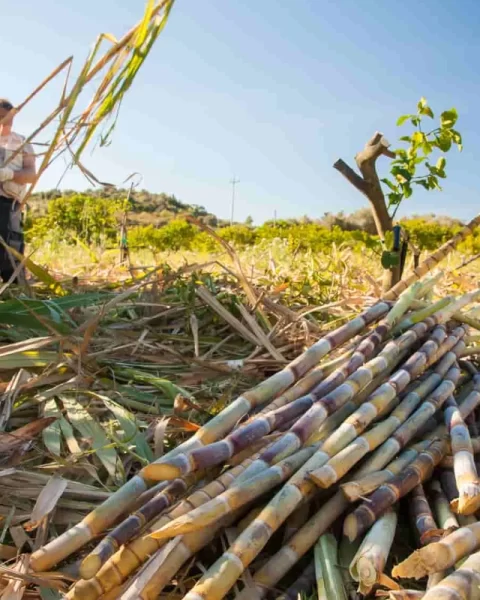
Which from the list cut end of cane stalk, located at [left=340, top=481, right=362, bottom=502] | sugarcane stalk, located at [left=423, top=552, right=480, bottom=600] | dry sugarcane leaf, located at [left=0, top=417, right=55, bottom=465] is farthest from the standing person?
sugarcane stalk, located at [left=423, top=552, right=480, bottom=600]

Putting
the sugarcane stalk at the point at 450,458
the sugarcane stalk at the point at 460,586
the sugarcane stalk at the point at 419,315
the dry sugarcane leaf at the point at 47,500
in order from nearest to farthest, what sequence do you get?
the sugarcane stalk at the point at 460,586 < the dry sugarcane leaf at the point at 47,500 < the sugarcane stalk at the point at 450,458 < the sugarcane stalk at the point at 419,315

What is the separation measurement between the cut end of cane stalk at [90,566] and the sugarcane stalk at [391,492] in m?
0.46

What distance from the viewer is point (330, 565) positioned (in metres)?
1.07

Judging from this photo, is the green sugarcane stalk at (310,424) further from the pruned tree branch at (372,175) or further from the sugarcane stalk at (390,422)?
the pruned tree branch at (372,175)

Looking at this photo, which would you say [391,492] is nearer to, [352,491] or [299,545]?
[352,491]

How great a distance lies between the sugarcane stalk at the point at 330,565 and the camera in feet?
3.36

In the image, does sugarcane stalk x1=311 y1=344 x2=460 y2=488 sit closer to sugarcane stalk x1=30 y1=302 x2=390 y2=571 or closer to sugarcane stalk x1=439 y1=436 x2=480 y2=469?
sugarcane stalk x1=439 y1=436 x2=480 y2=469

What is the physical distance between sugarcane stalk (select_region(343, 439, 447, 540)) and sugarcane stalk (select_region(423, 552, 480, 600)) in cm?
20

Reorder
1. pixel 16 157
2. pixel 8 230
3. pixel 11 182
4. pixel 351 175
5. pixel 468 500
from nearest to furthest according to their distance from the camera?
pixel 468 500, pixel 351 175, pixel 16 157, pixel 11 182, pixel 8 230

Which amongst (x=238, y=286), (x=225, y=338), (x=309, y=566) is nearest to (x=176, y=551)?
(x=309, y=566)

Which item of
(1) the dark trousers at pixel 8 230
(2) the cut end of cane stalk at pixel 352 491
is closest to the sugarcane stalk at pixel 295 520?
(2) the cut end of cane stalk at pixel 352 491

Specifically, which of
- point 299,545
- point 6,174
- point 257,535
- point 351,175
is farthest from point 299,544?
point 6,174

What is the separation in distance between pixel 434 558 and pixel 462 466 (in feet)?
1.03

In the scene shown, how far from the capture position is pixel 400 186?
112 inches
